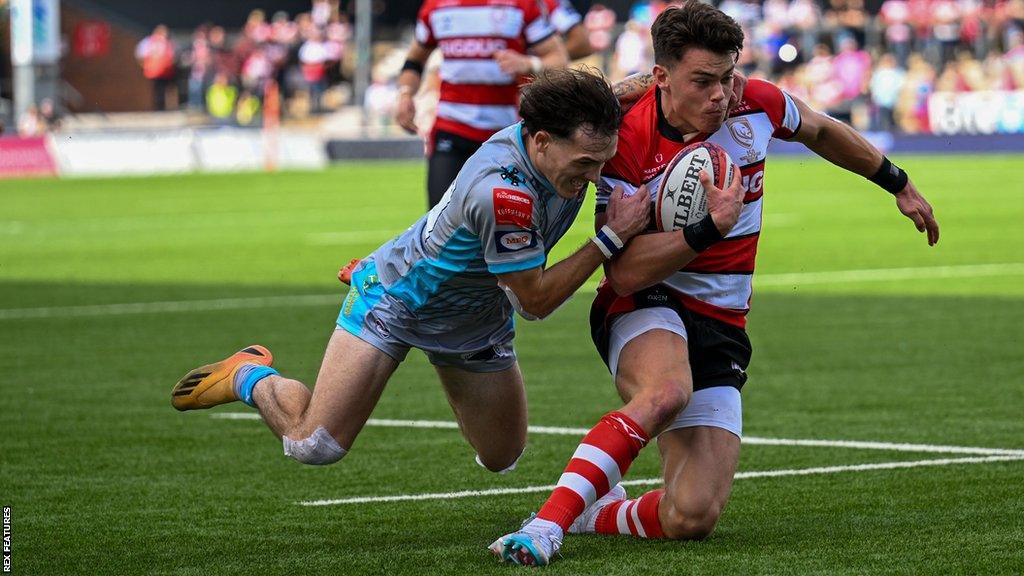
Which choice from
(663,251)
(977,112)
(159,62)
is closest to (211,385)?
(663,251)

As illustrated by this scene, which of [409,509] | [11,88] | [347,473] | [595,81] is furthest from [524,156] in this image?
[11,88]

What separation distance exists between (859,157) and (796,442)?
6.17ft

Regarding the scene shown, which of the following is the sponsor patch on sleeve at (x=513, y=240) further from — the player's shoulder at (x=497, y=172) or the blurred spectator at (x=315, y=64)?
the blurred spectator at (x=315, y=64)

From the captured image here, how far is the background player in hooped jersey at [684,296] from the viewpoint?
19.9 feet

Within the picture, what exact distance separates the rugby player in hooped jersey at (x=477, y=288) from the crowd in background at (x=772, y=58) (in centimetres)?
2560

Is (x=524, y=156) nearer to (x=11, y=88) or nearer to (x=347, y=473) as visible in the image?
(x=347, y=473)

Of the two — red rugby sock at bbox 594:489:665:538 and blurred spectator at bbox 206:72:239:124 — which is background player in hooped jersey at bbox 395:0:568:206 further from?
blurred spectator at bbox 206:72:239:124

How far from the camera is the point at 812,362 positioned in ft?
36.9

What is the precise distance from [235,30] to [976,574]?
4658 centimetres

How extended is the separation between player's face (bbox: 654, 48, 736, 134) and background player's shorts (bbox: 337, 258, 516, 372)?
3.34 feet

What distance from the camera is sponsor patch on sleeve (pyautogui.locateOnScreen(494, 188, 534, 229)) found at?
5.96m

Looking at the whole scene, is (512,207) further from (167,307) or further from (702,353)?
(167,307)

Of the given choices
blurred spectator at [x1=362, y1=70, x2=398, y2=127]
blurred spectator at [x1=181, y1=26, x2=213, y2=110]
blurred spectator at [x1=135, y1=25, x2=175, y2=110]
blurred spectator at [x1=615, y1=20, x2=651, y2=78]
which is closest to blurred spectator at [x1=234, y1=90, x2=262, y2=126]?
blurred spectator at [x1=181, y1=26, x2=213, y2=110]

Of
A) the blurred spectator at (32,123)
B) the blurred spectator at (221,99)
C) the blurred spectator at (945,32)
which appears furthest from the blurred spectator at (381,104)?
the blurred spectator at (945,32)
